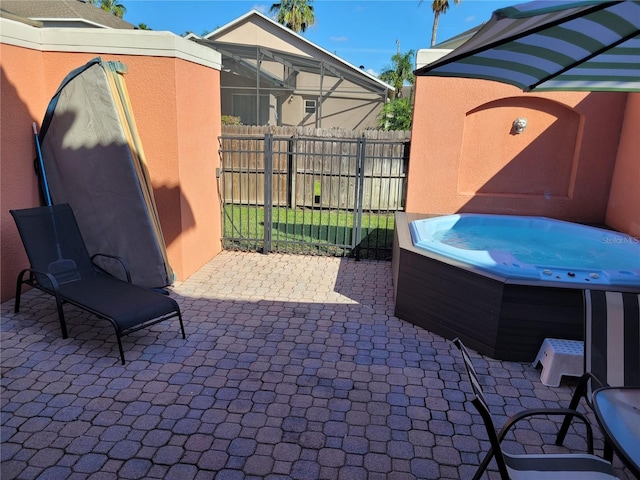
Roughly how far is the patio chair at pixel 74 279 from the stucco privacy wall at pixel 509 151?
4.65 metres

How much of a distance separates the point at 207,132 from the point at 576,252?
5.71 meters

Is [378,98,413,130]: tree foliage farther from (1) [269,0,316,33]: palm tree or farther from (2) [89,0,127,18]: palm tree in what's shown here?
(2) [89,0,127,18]: palm tree

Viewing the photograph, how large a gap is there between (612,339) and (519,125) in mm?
4962

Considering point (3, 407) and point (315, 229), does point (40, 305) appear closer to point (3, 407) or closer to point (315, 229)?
point (3, 407)

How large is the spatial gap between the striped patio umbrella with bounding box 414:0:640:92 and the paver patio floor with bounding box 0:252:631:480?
2429 mm

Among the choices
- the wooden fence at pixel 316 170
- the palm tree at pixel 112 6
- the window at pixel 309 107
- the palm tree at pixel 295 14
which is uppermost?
the palm tree at pixel 112 6

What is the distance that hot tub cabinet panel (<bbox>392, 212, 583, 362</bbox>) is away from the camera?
3977 millimetres

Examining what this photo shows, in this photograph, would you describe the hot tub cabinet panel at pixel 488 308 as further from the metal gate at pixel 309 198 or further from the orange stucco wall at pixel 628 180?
the orange stucco wall at pixel 628 180

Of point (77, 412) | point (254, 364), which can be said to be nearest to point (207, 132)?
point (254, 364)

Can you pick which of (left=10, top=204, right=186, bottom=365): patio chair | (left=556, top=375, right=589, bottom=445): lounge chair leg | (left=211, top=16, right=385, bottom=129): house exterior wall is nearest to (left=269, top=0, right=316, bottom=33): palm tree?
(left=211, top=16, right=385, bottom=129): house exterior wall

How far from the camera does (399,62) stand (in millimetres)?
30641

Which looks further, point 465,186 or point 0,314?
point 465,186

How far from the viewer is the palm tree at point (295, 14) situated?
2844 cm

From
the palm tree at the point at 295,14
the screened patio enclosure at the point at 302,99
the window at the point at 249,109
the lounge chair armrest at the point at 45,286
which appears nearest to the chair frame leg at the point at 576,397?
the lounge chair armrest at the point at 45,286
